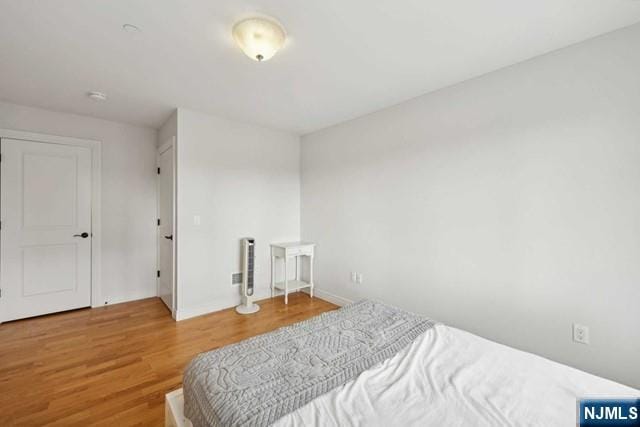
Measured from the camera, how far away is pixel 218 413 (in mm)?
993

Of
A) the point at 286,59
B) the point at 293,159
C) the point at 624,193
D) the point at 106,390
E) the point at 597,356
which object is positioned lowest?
the point at 106,390

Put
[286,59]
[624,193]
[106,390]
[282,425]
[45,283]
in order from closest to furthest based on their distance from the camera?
[282,425]
[624,193]
[106,390]
[286,59]
[45,283]

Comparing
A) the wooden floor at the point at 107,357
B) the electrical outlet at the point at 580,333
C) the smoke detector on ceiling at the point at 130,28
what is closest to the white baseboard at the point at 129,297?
the wooden floor at the point at 107,357

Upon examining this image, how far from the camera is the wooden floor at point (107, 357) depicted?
1.69m

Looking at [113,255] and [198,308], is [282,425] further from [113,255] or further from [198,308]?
[113,255]

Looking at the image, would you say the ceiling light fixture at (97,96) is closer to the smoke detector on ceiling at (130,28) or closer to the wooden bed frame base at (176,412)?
the smoke detector on ceiling at (130,28)

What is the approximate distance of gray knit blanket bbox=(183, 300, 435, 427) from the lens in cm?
101

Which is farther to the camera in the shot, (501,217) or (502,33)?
(501,217)

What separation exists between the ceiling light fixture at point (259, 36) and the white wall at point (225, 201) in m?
1.72

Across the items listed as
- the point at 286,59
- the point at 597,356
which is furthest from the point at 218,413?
the point at 597,356

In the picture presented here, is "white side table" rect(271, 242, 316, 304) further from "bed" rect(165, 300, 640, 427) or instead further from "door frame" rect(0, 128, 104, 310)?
"door frame" rect(0, 128, 104, 310)

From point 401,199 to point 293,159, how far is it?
191cm

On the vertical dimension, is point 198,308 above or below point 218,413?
below

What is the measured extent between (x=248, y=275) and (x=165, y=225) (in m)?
1.27
